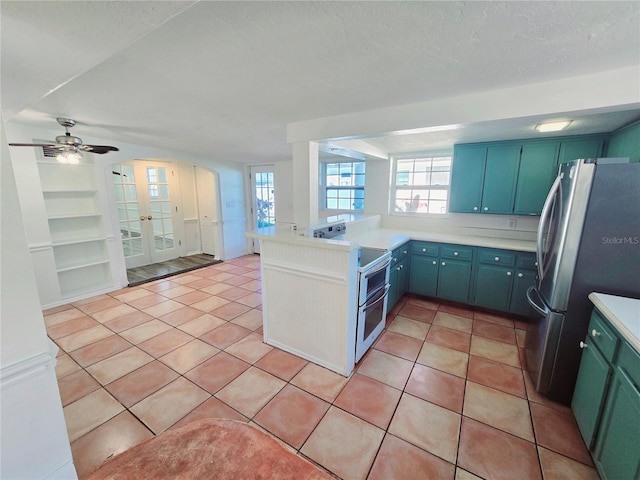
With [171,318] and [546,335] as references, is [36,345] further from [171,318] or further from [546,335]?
[546,335]

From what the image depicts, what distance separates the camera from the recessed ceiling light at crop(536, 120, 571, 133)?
2301mm

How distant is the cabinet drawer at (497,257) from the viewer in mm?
3002

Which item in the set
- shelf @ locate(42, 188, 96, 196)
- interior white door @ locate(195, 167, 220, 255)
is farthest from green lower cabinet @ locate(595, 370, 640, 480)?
interior white door @ locate(195, 167, 220, 255)

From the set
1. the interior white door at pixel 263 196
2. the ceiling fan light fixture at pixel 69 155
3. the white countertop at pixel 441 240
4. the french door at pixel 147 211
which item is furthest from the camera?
the interior white door at pixel 263 196

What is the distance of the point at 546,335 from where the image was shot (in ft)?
6.20

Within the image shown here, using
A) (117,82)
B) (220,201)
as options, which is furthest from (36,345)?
(220,201)

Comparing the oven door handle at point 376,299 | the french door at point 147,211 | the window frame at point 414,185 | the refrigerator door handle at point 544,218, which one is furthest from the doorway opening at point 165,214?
the refrigerator door handle at point 544,218

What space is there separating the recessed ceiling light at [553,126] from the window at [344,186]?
2.51m

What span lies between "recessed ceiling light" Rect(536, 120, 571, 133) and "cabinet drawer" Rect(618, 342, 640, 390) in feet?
6.31

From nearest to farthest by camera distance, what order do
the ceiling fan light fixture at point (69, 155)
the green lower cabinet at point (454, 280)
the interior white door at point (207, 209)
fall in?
1. the ceiling fan light fixture at point (69, 155)
2. the green lower cabinet at point (454, 280)
3. the interior white door at point (207, 209)

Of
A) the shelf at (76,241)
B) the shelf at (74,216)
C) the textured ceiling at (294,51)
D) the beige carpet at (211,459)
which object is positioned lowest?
the beige carpet at (211,459)

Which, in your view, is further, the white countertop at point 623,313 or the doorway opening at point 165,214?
the doorway opening at point 165,214

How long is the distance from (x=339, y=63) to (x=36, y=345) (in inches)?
79.7

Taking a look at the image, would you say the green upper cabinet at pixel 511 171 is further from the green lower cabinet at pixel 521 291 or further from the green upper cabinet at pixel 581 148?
the green lower cabinet at pixel 521 291
